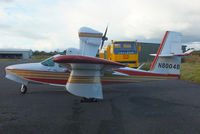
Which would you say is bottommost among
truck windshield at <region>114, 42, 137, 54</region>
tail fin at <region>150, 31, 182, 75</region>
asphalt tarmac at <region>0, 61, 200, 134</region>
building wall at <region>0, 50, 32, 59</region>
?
asphalt tarmac at <region>0, 61, 200, 134</region>

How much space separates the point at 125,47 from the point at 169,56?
564 centimetres

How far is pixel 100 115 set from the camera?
4.21 m

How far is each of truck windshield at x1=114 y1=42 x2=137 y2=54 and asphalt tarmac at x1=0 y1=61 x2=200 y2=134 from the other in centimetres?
611

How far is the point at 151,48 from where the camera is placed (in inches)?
941

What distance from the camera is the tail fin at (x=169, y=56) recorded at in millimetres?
6094

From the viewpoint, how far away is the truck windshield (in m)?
11.5

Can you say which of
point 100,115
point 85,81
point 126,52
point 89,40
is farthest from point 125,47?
point 100,115

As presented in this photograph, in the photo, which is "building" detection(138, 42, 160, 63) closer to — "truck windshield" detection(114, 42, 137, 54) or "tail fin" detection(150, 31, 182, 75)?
"truck windshield" detection(114, 42, 137, 54)

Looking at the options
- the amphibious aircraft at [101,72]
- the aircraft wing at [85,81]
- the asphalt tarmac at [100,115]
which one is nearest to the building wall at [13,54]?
the amphibious aircraft at [101,72]

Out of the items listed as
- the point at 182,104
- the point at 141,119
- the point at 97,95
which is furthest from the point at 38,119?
the point at 182,104

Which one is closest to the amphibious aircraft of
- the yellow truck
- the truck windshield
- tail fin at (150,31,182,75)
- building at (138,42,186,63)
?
tail fin at (150,31,182,75)

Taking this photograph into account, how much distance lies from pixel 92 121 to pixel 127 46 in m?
8.78

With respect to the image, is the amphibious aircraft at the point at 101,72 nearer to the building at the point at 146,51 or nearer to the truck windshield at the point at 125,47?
the truck windshield at the point at 125,47

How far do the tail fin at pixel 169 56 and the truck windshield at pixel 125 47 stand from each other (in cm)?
511
